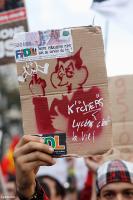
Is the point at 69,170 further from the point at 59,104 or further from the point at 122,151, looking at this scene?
the point at 59,104

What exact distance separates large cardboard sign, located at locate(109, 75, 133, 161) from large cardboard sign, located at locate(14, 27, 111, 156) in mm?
1107

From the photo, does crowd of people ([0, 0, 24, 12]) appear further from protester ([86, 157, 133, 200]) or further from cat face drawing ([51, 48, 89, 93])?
cat face drawing ([51, 48, 89, 93])

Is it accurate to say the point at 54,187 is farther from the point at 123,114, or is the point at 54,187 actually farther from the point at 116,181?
the point at 116,181

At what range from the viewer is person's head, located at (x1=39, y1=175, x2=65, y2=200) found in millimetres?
4710

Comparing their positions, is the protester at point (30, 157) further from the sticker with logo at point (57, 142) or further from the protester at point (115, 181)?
the protester at point (115, 181)

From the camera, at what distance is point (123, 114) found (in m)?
3.42

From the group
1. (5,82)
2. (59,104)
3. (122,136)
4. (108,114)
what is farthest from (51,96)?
(5,82)

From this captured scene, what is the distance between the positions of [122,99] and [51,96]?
1.27m

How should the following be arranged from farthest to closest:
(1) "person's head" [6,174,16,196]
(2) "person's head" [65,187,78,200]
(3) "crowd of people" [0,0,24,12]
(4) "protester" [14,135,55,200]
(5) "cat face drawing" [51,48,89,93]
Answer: (2) "person's head" [65,187,78,200] → (1) "person's head" [6,174,16,196] → (3) "crowd of people" [0,0,24,12] → (5) "cat face drawing" [51,48,89,93] → (4) "protester" [14,135,55,200]

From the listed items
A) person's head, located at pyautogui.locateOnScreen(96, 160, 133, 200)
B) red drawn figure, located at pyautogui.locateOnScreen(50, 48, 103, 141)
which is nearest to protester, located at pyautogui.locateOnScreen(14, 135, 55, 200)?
red drawn figure, located at pyautogui.locateOnScreen(50, 48, 103, 141)

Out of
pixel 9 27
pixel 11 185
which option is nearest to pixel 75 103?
pixel 9 27

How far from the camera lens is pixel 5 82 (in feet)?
49.2

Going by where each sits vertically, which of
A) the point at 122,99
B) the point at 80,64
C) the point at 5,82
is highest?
the point at 80,64

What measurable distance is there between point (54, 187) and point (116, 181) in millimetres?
1744
